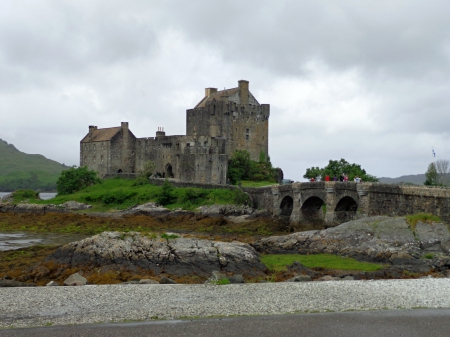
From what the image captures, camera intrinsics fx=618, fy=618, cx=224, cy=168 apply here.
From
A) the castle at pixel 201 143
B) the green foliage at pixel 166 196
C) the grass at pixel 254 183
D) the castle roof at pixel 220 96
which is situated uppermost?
the castle roof at pixel 220 96

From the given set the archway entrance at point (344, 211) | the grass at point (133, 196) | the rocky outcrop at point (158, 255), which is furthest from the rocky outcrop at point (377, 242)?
the grass at point (133, 196)

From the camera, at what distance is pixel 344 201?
144 ft

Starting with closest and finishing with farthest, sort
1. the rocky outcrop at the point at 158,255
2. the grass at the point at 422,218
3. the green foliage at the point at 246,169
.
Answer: the rocky outcrop at the point at 158,255 < the grass at the point at 422,218 < the green foliage at the point at 246,169

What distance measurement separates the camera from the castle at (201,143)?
2714 inches

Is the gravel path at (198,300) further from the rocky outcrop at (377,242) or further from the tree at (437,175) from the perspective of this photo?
the tree at (437,175)

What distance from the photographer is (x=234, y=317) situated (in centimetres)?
1455

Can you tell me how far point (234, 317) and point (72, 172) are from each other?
68048 mm

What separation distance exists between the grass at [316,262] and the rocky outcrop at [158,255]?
1525mm

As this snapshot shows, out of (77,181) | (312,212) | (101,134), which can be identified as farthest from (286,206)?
(101,134)

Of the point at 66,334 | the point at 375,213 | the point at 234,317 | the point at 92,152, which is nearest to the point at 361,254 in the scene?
the point at 375,213

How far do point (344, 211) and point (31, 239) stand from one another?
2204 cm

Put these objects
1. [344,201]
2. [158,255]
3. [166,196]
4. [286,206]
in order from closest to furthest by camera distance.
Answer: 1. [158,255]
2. [344,201]
3. [286,206]
4. [166,196]

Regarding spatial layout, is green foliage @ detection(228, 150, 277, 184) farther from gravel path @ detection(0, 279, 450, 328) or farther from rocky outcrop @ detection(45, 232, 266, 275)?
gravel path @ detection(0, 279, 450, 328)

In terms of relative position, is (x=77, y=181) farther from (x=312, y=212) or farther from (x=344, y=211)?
(x=344, y=211)
